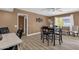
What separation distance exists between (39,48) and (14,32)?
0.70 metres

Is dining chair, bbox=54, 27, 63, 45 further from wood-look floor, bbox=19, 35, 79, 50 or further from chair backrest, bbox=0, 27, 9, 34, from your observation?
chair backrest, bbox=0, 27, 9, 34

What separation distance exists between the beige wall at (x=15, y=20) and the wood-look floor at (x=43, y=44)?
0.76ft

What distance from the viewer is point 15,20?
215cm

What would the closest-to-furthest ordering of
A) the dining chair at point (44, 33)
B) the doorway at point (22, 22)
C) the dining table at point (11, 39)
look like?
the dining table at point (11, 39)
the doorway at point (22, 22)
the dining chair at point (44, 33)

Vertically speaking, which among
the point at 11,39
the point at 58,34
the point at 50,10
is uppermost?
the point at 50,10

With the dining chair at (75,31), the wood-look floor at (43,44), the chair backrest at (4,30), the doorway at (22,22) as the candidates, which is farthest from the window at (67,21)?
the chair backrest at (4,30)

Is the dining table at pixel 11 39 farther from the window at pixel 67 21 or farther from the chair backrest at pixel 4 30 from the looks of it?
the window at pixel 67 21

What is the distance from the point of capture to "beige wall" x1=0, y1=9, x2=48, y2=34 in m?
2.02

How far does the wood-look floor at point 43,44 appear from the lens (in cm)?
205

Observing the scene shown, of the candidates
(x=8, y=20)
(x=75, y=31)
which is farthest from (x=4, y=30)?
(x=75, y=31)

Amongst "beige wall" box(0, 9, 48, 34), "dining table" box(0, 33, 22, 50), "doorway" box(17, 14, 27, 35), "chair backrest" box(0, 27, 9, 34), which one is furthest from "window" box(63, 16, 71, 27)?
"chair backrest" box(0, 27, 9, 34)

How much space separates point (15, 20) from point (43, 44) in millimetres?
887

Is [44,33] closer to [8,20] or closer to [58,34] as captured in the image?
[58,34]

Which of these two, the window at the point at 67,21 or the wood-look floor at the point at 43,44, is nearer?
the wood-look floor at the point at 43,44
